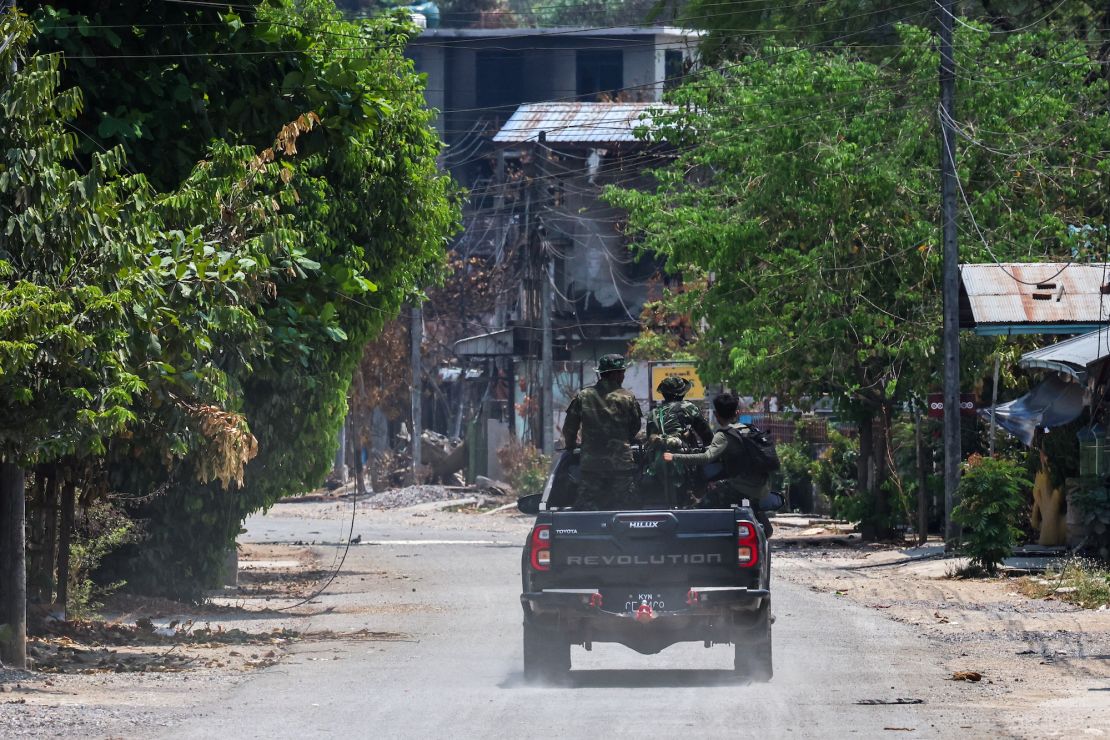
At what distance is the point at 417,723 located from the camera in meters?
10.0

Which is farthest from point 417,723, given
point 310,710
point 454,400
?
point 454,400

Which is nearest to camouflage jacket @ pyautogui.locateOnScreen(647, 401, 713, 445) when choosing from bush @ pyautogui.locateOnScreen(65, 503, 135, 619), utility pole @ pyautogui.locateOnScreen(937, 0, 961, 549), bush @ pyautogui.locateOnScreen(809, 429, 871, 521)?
bush @ pyautogui.locateOnScreen(65, 503, 135, 619)

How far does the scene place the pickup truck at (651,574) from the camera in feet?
37.2

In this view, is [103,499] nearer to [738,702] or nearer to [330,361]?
[330,361]

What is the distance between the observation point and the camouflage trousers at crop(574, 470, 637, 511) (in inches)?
481

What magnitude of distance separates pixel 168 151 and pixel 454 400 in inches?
2011

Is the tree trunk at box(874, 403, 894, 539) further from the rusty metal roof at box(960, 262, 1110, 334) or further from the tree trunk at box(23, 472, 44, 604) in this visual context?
the tree trunk at box(23, 472, 44, 604)

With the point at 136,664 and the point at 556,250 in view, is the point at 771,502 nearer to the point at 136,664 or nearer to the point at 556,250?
the point at 136,664

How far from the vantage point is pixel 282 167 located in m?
14.9

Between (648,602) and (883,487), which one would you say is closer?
(648,602)

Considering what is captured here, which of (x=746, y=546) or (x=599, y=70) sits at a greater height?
(x=599, y=70)

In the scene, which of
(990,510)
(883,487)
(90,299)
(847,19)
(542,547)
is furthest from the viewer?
(847,19)

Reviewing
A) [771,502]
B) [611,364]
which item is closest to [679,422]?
[611,364]

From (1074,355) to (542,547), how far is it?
14.7 meters
